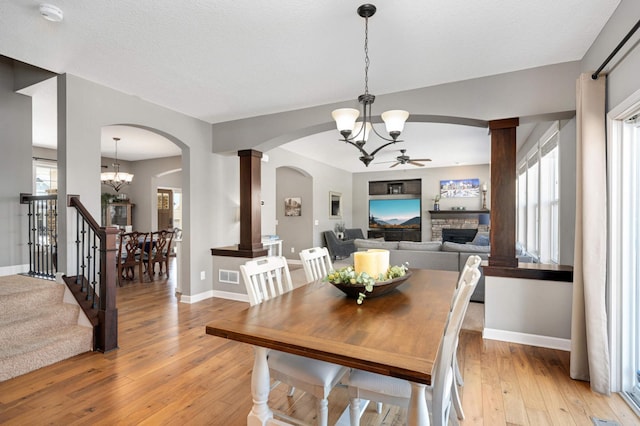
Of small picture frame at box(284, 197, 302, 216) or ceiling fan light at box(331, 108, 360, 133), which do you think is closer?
ceiling fan light at box(331, 108, 360, 133)

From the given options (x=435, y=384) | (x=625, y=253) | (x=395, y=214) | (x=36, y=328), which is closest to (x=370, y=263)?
(x=435, y=384)

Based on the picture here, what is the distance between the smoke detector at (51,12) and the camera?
2.11m

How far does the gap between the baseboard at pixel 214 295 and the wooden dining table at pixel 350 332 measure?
2734 millimetres

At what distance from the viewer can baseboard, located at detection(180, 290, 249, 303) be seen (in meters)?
4.48

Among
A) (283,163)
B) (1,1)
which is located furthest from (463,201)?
(1,1)

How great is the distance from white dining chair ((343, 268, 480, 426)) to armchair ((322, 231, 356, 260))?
656 cm

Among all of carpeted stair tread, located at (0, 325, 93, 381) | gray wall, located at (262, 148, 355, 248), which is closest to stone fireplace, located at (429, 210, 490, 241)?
gray wall, located at (262, 148, 355, 248)

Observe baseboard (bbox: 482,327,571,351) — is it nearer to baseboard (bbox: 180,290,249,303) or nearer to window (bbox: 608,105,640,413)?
window (bbox: 608,105,640,413)

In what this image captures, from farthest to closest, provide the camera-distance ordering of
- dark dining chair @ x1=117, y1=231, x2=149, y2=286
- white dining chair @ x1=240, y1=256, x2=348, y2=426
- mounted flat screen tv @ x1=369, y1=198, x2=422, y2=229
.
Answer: mounted flat screen tv @ x1=369, y1=198, x2=422, y2=229 → dark dining chair @ x1=117, y1=231, x2=149, y2=286 → white dining chair @ x1=240, y1=256, x2=348, y2=426

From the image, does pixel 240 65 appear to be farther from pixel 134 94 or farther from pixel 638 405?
pixel 638 405

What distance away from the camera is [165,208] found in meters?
9.79

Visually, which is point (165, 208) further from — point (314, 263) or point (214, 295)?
point (314, 263)

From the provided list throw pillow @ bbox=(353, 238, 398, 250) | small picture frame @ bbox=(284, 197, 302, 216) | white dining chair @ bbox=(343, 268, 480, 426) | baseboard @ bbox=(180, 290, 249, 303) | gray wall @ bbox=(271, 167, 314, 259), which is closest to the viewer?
white dining chair @ bbox=(343, 268, 480, 426)

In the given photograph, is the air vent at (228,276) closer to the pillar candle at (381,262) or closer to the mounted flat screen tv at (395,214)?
the pillar candle at (381,262)
